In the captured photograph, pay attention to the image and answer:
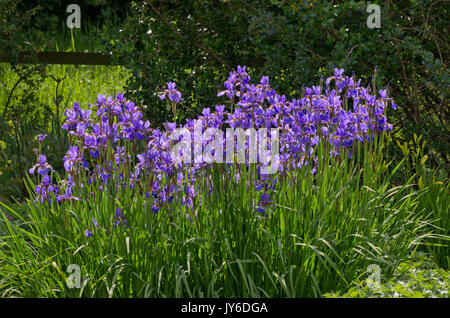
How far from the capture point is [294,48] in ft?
17.0

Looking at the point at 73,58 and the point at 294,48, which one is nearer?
the point at 294,48

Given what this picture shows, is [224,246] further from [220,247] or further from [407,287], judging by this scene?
[407,287]

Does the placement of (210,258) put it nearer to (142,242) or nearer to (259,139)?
(142,242)

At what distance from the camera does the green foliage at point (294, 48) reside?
4703 mm

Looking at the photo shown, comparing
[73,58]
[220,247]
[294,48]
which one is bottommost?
[220,247]

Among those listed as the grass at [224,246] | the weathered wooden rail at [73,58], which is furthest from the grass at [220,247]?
the weathered wooden rail at [73,58]

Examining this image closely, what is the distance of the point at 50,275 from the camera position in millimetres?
3031

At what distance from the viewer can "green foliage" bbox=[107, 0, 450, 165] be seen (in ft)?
15.4

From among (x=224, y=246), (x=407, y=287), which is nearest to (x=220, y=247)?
(x=224, y=246)

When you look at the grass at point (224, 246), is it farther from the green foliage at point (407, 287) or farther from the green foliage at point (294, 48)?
the green foliage at point (294, 48)

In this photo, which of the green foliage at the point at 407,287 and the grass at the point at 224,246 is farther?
the grass at the point at 224,246

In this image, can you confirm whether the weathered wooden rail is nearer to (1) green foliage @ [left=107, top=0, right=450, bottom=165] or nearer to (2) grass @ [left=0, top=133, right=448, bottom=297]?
(1) green foliage @ [left=107, top=0, right=450, bottom=165]
